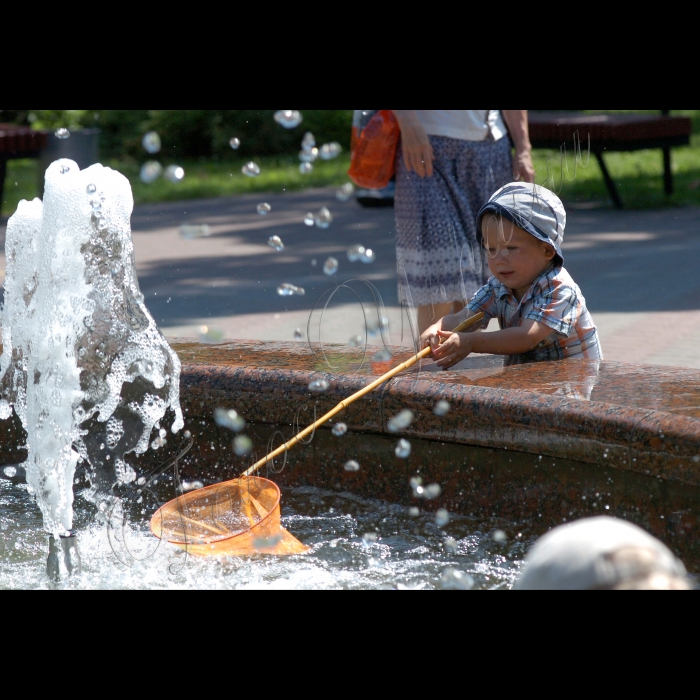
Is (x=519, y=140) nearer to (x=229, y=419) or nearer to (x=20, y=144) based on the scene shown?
(x=229, y=419)

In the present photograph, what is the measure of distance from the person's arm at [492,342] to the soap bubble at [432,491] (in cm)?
41

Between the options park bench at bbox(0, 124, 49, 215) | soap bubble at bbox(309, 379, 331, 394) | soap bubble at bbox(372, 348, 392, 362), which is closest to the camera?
soap bubble at bbox(309, 379, 331, 394)

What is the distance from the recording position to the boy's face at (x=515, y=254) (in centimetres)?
314

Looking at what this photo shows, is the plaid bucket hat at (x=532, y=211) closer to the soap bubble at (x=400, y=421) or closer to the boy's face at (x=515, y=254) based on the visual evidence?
the boy's face at (x=515, y=254)

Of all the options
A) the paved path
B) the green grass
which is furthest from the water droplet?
the green grass

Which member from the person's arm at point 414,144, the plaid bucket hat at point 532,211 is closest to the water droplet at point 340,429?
the plaid bucket hat at point 532,211

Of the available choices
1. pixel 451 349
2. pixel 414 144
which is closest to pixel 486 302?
pixel 451 349

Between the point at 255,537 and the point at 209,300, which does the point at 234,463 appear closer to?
the point at 255,537

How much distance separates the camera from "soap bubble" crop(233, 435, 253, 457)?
3.15 meters

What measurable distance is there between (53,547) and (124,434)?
57cm

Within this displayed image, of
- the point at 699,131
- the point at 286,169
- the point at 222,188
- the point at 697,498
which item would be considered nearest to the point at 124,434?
the point at 697,498

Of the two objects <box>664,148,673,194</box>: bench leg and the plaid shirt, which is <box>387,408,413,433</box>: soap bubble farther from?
<box>664,148,673,194</box>: bench leg

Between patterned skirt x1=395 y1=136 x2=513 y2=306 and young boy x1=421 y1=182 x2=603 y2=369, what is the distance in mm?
911

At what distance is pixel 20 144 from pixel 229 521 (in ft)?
29.5
